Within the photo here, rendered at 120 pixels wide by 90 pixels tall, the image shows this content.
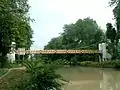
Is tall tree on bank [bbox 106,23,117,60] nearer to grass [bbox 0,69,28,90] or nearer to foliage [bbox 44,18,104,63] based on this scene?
foliage [bbox 44,18,104,63]

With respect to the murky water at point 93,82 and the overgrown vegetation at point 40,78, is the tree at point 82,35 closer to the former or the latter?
the murky water at point 93,82

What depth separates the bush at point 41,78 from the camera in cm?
1232

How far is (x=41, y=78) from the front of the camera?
1259 centimetres

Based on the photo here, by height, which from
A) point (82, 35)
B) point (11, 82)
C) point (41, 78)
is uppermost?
point (82, 35)

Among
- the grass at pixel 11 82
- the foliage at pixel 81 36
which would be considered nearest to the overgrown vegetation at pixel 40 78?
the grass at pixel 11 82

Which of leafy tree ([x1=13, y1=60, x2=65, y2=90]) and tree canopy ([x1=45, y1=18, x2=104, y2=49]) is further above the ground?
tree canopy ([x1=45, y1=18, x2=104, y2=49])

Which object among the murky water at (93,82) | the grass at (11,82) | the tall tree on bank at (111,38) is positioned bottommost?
the murky water at (93,82)

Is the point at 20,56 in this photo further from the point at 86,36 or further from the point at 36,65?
the point at 36,65

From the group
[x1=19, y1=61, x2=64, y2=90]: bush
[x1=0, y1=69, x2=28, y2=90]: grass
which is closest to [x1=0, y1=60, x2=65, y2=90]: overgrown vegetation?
[x1=19, y1=61, x2=64, y2=90]: bush

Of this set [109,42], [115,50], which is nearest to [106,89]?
[115,50]

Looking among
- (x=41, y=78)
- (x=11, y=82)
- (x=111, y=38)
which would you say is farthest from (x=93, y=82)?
(x=111, y=38)

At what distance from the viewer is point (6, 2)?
61.1 feet

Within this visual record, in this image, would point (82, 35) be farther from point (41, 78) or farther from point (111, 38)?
point (41, 78)

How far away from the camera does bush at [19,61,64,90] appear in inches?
485
